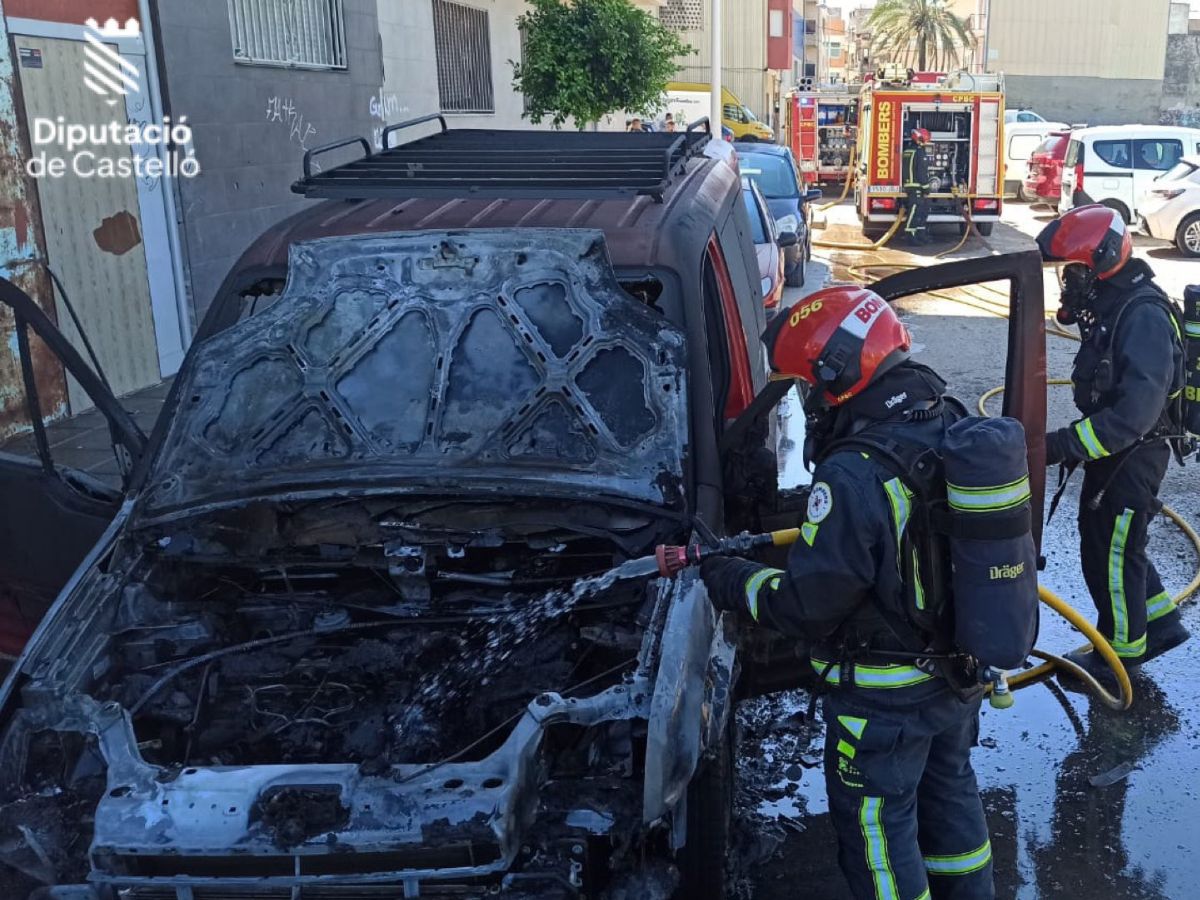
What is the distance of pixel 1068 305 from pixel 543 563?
8.04 feet

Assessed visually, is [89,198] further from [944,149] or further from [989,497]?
[944,149]

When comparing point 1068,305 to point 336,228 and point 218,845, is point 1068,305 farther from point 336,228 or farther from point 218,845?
point 218,845

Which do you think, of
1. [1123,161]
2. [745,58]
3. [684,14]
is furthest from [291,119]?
[745,58]

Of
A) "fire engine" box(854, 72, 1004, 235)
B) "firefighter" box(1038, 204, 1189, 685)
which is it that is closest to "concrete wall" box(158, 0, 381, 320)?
"firefighter" box(1038, 204, 1189, 685)

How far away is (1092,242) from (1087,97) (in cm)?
5884

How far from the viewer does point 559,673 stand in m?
3.27

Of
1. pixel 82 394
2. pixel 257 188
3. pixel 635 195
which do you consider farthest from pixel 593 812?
pixel 257 188

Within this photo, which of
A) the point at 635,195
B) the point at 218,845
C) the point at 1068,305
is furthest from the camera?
the point at 1068,305

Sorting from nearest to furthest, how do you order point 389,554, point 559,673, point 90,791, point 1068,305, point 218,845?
point 218,845, point 90,791, point 559,673, point 389,554, point 1068,305

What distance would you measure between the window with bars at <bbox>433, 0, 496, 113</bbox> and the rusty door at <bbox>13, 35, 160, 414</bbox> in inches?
283

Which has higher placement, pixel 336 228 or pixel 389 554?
pixel 336 228

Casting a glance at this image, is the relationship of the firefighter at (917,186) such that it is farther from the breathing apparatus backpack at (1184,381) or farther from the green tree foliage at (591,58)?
the breathing apparatus backpack at (1184,381)

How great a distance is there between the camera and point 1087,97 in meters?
56.8

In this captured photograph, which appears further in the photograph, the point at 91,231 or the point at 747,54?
the point at 747,54
